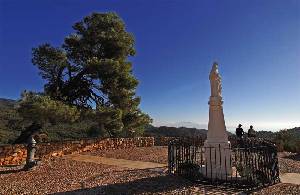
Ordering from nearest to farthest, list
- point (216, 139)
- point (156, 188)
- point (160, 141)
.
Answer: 1. point (156, 188)
2. point (216, 139)
3. point (160, 141)

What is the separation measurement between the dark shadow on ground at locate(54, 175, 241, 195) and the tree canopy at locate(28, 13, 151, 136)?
8.43 m

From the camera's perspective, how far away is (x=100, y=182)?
32.6ft

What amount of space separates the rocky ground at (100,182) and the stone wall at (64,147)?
1715mm

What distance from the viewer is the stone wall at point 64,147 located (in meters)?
14.8

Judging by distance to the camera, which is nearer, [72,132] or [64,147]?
[64,147]

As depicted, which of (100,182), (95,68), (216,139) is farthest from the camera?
(95,68)

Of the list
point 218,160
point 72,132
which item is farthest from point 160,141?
point 218,160

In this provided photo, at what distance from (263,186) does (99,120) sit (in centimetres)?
1043

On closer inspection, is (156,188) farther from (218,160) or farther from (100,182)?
(218,160)

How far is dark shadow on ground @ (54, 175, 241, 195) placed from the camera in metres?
8.57

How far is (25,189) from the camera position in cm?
931

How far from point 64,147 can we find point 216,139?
10.4 meters

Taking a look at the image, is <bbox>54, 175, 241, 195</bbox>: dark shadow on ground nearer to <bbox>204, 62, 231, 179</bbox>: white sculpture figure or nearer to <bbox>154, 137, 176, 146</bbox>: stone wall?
<bbox>204, 62, 231, 179</bbox>: white sculpture figure

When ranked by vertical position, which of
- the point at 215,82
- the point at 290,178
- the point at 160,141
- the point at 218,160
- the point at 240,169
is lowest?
the point at 290,178
